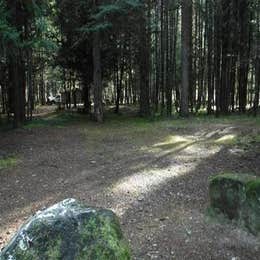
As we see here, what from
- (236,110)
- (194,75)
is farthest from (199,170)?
(194,75)

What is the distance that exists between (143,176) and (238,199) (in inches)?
93.4

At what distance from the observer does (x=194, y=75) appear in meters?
19.6

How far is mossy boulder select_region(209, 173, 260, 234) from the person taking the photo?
474cm

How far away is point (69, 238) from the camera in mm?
2633

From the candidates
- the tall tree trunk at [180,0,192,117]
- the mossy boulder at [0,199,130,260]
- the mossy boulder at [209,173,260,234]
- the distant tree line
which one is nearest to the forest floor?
the mossy boulder at [209,173,260,234]

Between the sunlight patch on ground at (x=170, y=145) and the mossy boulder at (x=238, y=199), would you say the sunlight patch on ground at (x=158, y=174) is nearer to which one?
the sunlight patch on ground at (x=170, y=145)

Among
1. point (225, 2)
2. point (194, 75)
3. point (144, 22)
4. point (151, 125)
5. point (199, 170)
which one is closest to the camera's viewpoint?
point (199, 170)

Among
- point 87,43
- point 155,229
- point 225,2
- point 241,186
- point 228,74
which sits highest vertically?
point 225,2

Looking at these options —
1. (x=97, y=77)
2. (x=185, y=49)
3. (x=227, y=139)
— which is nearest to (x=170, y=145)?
(x=227, y=139)

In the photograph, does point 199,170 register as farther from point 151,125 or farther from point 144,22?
point 144,22

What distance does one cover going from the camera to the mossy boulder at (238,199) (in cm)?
474

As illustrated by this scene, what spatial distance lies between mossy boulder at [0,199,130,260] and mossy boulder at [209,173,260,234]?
2429mm

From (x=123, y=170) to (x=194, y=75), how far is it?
42.5ft

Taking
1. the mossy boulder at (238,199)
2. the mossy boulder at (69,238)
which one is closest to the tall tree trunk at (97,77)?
the mossy boulder at (238,199)
